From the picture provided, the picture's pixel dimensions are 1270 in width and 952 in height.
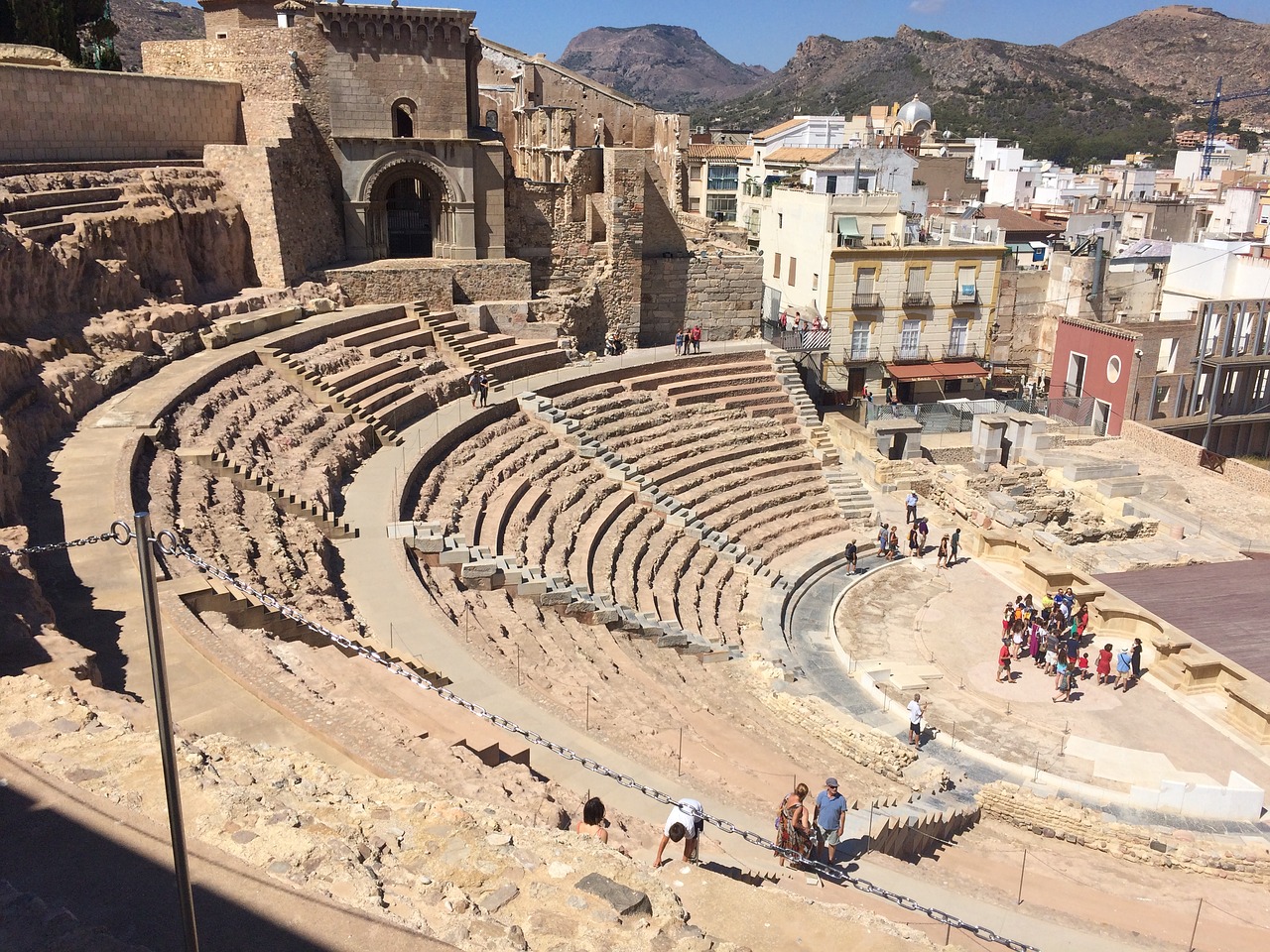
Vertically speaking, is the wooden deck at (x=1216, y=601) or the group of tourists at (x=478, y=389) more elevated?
the group of tourists at (x=478, y=389)

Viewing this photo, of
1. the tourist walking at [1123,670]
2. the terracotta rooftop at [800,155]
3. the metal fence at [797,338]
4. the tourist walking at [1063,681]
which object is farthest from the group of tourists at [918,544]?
the terracotta rooftop at [800,155]

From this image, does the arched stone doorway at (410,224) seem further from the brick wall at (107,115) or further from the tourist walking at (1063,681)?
the tourist walking at (1063,681)

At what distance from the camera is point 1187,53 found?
156250 mm

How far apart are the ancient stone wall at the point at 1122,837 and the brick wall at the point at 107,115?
21428 millimetres

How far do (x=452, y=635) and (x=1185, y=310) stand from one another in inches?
1232

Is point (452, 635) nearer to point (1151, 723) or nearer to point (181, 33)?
point (1151, 723)

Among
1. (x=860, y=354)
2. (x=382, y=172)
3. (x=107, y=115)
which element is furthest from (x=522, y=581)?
(x=860, y=354)

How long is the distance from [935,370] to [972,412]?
303cm

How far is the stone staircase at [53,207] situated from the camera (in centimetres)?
1783

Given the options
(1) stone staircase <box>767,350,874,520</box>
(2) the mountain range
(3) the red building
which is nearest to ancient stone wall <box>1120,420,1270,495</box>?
(3) the red building

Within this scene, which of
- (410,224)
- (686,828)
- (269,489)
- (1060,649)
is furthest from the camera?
(410,224)

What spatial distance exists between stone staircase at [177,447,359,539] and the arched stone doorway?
14.5 m

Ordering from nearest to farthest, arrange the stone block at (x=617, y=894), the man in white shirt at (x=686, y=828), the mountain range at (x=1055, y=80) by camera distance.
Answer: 1. the stone block at (x=617, y=894)
2. the man in white shirt at (x=686, y=828)
3. the mountain range at (x=1055, y=80)

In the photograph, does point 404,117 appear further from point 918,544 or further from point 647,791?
point 647,791
